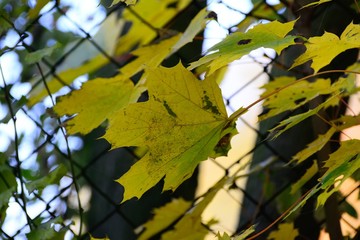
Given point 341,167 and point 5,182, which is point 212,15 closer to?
point 341,167

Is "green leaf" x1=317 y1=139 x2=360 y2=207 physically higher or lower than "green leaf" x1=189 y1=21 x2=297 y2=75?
lower

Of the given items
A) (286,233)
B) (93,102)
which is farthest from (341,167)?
(93,102)

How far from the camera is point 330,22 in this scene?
1.31 metres

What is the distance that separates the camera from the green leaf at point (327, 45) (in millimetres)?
750

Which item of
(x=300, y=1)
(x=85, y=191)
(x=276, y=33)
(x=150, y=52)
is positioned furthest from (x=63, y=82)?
(x=85, y=191)

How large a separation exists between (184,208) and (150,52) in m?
0.32

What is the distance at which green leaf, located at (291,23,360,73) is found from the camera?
75 cm

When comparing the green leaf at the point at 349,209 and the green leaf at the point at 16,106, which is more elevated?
the green leaf at the point at 16,106

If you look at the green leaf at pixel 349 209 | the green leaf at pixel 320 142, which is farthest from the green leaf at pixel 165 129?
the green leaf at pixel 349 209

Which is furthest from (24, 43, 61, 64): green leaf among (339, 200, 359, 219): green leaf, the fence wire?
(339, 200, 359, 219): green leaf

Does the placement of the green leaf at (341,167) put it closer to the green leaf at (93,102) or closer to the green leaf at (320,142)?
the green leaf at (320,142)

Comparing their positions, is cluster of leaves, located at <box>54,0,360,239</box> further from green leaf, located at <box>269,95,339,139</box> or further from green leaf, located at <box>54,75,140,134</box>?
green leaf, located at <box>54,75,140,134</box>

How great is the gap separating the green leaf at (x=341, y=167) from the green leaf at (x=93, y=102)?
13.2 inches

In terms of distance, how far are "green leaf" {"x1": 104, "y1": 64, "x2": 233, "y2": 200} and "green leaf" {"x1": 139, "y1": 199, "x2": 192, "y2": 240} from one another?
20.3 inches
